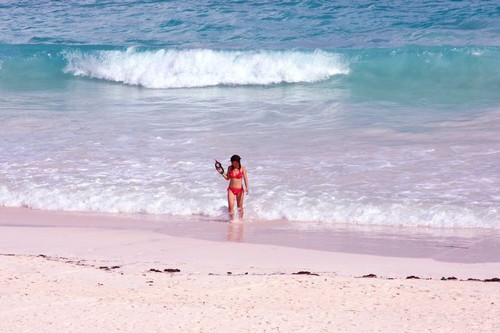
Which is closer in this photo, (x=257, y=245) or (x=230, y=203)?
(x=257, y=245)

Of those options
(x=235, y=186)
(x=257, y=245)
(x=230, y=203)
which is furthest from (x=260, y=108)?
(x=257, y=245)

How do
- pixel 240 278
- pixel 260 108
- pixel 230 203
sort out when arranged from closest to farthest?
1. pixel 240 278
2. pixel 230 203
3. pixel 260 108

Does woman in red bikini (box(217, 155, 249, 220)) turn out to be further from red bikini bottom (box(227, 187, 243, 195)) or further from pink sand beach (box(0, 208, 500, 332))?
pink sand beach (box(0, 208, 500, 332))

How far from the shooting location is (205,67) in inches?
863

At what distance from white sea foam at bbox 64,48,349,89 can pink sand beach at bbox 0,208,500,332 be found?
10.9m

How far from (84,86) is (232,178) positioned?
460 inches

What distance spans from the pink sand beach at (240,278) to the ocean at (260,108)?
83cm

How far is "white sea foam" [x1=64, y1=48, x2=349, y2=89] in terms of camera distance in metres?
21.1

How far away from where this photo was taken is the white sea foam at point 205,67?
21.1 metres

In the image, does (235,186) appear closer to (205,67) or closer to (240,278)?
(240,278)

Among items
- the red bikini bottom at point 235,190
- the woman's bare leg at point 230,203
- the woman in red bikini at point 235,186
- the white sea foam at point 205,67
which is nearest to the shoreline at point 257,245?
the woman's bare leg at point 230,203

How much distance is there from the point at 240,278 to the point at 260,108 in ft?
34.7

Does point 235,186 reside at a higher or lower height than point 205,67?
lower

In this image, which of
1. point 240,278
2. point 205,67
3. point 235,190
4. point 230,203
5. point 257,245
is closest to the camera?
point 240,278
